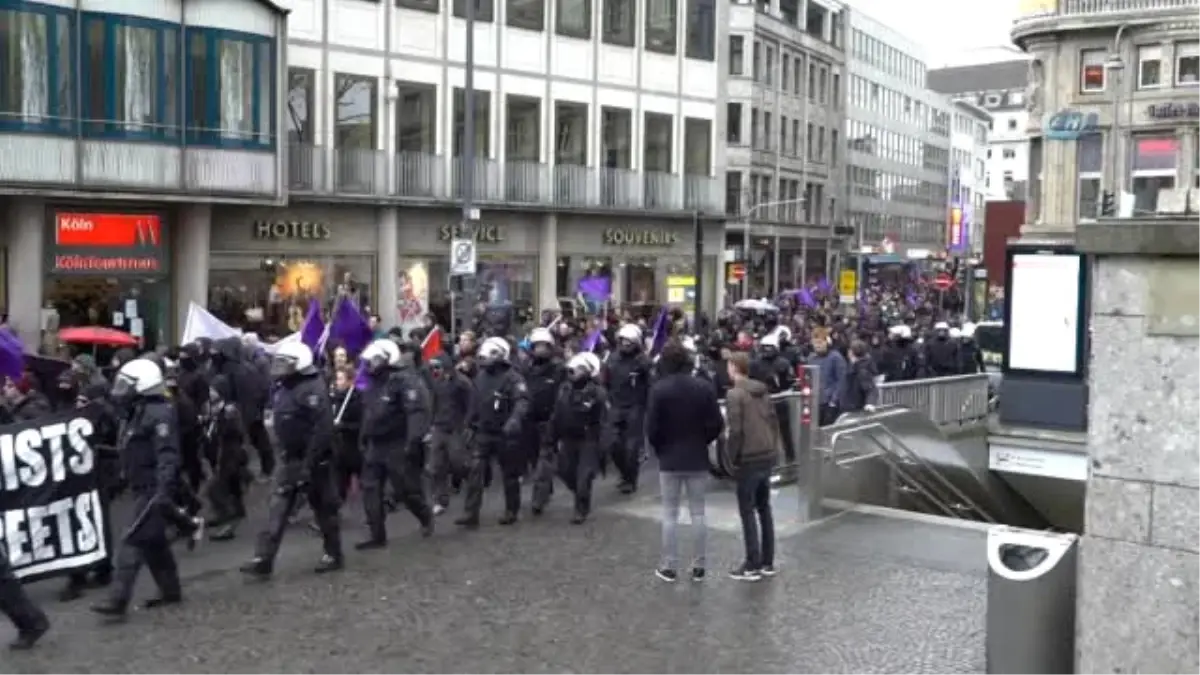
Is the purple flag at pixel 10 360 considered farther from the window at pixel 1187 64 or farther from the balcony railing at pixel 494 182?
the window at pixel 1187 64

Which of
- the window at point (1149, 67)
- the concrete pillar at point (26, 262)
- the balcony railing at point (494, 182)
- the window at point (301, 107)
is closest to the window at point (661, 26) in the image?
the balcony railing at point (494, 182)

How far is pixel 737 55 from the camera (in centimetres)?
6322

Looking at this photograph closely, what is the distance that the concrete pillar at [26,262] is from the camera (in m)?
24.3

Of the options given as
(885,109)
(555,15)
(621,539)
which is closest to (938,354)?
(621,539)

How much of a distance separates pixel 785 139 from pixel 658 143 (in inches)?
1265

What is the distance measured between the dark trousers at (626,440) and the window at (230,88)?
47.3 feet

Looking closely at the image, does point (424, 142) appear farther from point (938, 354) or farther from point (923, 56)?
point (923, 56)

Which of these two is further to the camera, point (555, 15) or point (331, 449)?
point (555, 15)

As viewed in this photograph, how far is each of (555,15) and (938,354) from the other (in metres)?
16.1

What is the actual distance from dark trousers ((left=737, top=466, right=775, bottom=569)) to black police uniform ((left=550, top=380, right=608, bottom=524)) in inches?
102

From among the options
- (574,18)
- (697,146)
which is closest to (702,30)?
(697,146)

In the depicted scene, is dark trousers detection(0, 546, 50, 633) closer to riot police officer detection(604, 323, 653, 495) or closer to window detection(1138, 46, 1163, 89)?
riot police officer detection(604, 323, 653, 495)

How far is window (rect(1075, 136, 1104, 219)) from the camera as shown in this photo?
42.1 m

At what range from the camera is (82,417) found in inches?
392
